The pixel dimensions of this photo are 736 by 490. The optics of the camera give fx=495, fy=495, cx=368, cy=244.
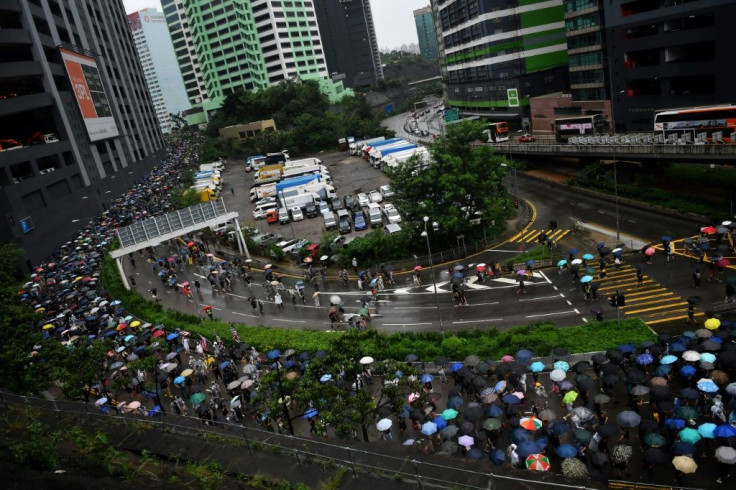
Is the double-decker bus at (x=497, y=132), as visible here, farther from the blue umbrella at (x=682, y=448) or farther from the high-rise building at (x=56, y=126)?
the blue umbrella at (x=682, y=448)

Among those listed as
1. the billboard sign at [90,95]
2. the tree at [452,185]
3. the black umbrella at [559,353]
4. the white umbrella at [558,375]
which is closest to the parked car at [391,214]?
the tree at [452,185]

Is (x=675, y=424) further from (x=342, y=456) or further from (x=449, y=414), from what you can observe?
(x=342, y=456)

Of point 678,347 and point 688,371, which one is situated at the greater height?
point 678,347

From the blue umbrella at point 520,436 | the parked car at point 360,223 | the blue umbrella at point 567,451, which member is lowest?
the blue umbrella at point 567,451

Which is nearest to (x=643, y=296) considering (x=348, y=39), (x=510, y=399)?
(x=510, y=399)

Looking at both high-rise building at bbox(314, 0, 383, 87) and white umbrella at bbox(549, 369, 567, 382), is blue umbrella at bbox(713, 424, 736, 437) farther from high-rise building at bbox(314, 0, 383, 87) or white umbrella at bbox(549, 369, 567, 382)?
high-rise building at bbox(314, 0, 383, 87)

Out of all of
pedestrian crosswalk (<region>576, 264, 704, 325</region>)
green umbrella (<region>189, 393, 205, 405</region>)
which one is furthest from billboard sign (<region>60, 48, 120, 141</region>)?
pedestrian crosswalk (<region>576, 264, 704, 325</region>)

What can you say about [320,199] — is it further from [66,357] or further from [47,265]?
[66,357]

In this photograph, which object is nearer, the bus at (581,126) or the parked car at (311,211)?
the bus at (581,126)
